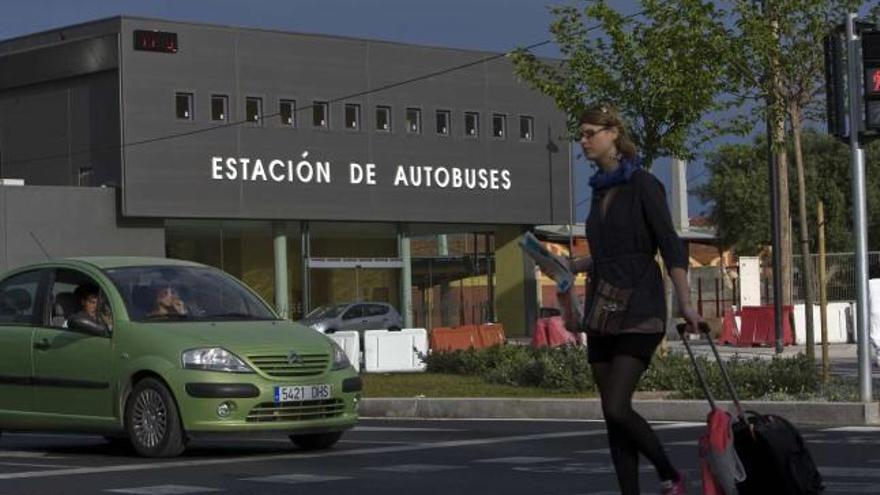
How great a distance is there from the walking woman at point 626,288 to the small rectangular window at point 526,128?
5247 cm

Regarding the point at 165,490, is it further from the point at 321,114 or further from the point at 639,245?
the point at 321,114

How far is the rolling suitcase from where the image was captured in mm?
6906

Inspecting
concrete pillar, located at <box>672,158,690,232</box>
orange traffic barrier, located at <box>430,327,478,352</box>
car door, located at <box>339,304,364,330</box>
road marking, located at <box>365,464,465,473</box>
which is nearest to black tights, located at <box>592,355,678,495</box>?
road marking, located at <box>365,464,465,473</box>

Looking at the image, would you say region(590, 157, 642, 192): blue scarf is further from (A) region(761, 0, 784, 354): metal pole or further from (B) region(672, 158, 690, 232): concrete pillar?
(B) region(672, 158, 690, 232): concrete pillar

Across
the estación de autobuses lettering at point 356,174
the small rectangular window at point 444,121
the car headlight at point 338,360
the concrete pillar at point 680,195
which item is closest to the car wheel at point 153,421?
the car headlight at point 338,360

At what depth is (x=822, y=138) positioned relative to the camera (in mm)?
64312

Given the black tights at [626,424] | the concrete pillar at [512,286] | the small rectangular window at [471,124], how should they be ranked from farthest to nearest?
the concrete pillar at [512,286] → the small rectangular window at [471,124] → the black tights at [626,424]

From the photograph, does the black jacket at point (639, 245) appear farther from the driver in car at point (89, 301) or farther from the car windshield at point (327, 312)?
the car windshield at point (327, 312)

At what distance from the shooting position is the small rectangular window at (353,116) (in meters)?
54.6

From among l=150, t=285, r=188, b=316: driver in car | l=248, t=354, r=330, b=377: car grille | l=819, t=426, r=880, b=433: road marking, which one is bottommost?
l=819, t=426, r=880, b=433: road marking

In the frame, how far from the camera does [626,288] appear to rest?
736 cm

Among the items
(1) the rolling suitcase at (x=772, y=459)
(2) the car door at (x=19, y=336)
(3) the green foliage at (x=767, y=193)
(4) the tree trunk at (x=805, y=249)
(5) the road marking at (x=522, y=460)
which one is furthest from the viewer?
(3) the green foliage at (x=767, y=193)

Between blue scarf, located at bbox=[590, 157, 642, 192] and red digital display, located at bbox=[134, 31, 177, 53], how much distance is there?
4303 centimetres

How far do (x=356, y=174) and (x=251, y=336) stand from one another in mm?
42500
